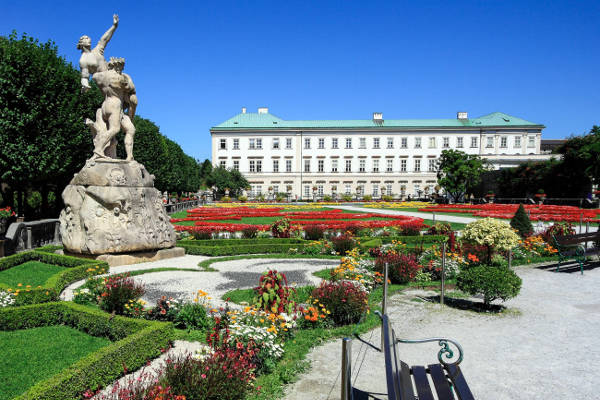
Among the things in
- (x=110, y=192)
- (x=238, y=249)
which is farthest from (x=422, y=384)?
(x=238, y=249)

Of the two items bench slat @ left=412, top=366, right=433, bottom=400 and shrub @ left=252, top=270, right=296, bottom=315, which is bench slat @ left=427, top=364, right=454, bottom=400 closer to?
bench slat @ left=412, top=366, right=433, bottom=400

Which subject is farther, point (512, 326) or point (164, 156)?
point (164, 156)

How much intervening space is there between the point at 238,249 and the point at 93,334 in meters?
7.75

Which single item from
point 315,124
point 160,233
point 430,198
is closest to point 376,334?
point 160,233

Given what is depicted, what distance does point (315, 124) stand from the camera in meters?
65.8

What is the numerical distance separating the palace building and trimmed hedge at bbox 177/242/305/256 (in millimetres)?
48921

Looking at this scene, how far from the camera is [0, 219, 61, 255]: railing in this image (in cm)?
1227

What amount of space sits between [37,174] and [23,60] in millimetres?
4946

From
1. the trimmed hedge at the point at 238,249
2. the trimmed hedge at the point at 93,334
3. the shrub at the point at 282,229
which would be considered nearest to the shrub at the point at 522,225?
the trimmed hedge at the point at 238,249

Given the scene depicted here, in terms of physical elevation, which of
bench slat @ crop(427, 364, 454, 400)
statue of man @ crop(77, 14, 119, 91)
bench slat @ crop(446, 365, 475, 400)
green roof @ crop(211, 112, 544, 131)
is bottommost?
bench slat @ crop(446, 365, 475, 400)

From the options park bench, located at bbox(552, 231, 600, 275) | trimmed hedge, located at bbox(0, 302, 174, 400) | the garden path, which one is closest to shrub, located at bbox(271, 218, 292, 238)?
the garden path

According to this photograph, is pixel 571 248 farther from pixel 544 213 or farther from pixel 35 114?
pixel 35 114

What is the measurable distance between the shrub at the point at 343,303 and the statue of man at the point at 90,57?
9.13 m

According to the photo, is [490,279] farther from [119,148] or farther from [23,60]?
[119,148]
